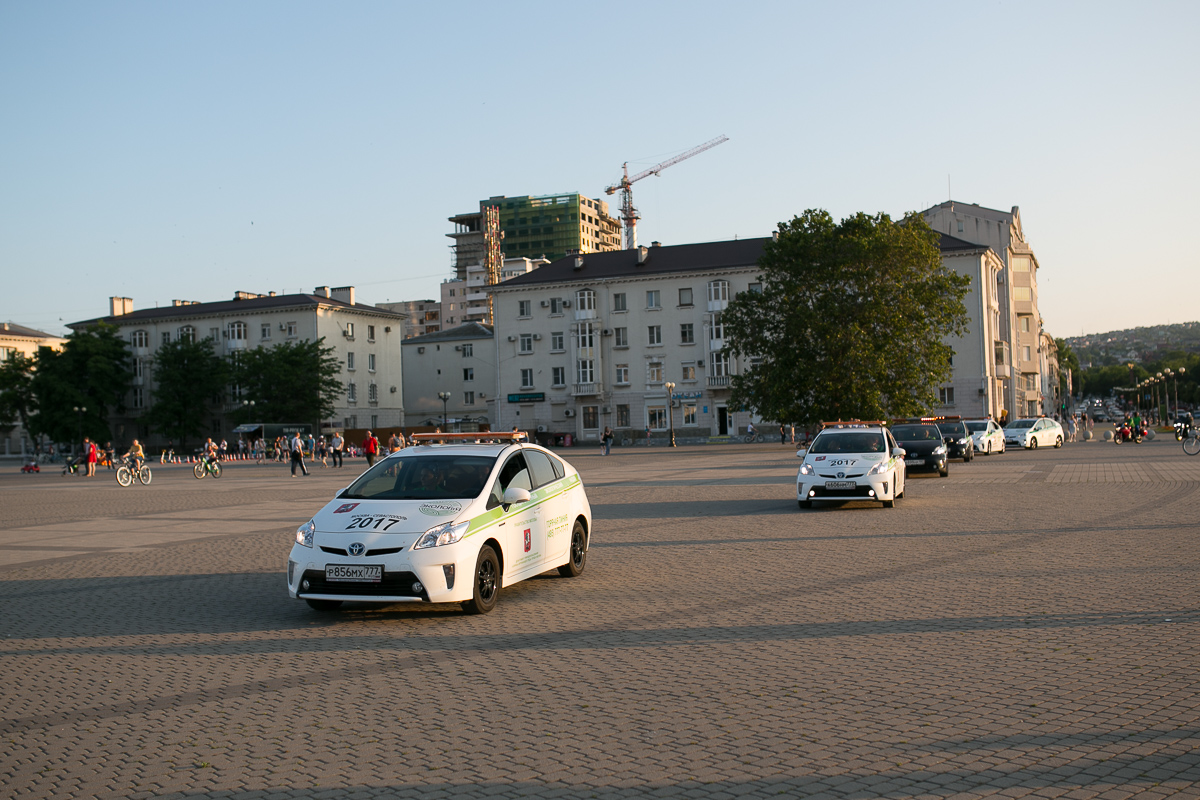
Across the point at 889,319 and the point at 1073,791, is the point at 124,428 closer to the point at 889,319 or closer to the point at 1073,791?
the point at 889,319

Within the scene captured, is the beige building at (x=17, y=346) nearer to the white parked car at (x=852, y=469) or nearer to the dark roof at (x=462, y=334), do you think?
the dark roof at (x=462, y=334)

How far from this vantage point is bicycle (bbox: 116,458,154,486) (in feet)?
123

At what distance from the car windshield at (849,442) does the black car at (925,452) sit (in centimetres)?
745

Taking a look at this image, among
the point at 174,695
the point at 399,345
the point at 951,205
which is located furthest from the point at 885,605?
the point at 399,345

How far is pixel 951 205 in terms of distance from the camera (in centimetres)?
8306

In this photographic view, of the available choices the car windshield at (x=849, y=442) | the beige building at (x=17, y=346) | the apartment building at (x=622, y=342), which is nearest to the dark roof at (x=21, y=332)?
the beige building at (x=17, y=346)

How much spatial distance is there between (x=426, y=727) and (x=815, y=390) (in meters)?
37.8

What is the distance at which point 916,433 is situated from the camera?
29.5 metres

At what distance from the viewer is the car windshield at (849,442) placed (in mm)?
20000

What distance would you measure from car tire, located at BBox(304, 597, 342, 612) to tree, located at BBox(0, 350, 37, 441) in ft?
285

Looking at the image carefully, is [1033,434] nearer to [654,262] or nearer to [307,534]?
[654,262]

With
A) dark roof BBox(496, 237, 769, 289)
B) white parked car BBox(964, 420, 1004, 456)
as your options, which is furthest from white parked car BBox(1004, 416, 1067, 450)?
dark roof BBox(496, 237, 769, 289)

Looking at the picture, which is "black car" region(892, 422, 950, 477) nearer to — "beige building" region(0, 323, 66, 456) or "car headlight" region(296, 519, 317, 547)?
"car headlight" region(296, 519, 317, 547)

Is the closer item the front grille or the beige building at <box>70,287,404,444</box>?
the front grille
